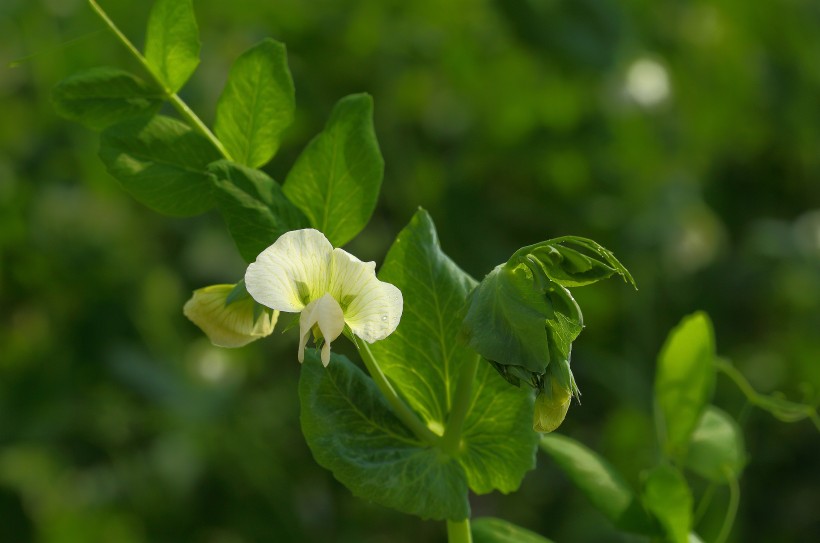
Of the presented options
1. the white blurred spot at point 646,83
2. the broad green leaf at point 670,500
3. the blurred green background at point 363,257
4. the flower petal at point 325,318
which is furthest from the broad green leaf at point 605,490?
the white blurred spot at point 646,83

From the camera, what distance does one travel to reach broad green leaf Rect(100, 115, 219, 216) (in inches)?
11.4

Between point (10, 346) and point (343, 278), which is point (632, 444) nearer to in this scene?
point (10, 346)

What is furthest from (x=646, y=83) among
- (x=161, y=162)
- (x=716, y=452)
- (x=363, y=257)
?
(x=161, y=162)

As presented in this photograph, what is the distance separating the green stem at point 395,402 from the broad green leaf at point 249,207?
0.03 m

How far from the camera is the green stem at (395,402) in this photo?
0.27 m

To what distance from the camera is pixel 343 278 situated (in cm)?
25

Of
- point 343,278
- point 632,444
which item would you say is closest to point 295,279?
point 343,278

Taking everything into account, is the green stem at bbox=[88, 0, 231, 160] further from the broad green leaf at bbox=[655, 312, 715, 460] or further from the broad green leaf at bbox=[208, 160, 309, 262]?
the broad green leaf at bbox=[655, 312, 715, 460]

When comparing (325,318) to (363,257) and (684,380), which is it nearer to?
(684,380)

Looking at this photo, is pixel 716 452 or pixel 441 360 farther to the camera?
pixel 716 452

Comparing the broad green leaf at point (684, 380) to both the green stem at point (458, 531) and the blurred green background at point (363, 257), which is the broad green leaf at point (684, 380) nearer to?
the green stem at point (458, 531)

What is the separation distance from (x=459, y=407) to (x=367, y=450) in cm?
2

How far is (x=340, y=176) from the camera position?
294 millimetres

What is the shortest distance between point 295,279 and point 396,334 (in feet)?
0.16
